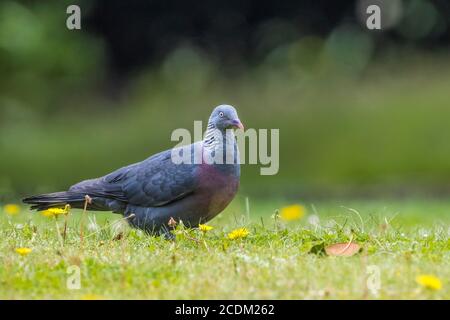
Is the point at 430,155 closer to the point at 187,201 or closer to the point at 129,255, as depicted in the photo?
the point at 187,201

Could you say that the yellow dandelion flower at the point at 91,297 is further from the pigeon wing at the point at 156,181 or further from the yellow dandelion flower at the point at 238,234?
the pigeon wing at the point at 156,181

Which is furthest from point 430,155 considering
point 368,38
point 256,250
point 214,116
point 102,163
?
point 256,250

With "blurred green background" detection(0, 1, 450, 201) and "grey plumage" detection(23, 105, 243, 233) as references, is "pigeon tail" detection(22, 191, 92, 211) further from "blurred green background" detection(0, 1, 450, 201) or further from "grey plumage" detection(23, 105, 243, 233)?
"blurred green background" detection(0, 1, 450, 201)

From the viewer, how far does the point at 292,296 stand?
3852 millimetres

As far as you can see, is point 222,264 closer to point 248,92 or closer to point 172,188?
point 172,188

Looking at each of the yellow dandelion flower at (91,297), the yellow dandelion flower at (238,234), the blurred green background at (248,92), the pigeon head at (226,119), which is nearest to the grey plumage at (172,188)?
the pigeon head at (226,119)

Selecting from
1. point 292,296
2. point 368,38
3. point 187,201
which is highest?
point 368,38

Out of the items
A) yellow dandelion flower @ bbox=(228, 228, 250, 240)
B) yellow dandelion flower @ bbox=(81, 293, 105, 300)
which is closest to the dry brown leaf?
yellow dandelion flower @ bbox=(228, 228, 250, 240)

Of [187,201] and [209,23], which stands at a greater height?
[209,23]

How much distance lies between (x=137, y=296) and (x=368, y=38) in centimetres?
1127

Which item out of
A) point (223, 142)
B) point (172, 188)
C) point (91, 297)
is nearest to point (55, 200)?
point (172, 188)

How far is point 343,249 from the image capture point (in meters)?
4.58

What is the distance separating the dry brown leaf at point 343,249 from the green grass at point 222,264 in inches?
1.6

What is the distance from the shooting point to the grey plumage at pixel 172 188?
17.8ft
